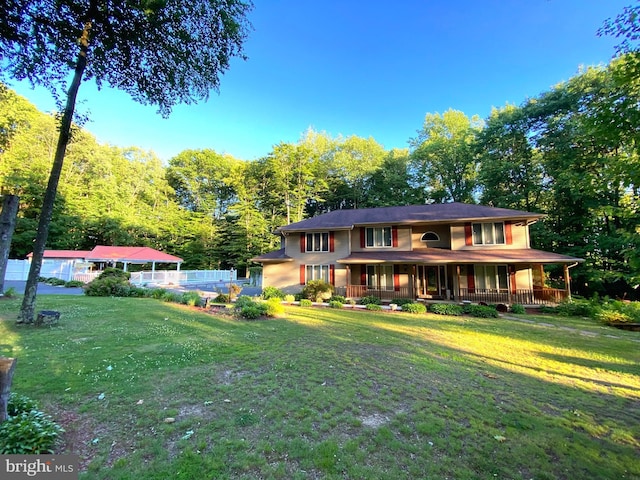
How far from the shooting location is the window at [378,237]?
19.1m

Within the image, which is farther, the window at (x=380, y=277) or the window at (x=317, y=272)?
the window at (x=317, y=272)

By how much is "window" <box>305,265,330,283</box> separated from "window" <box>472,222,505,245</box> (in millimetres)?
9872

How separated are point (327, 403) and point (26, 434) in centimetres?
343

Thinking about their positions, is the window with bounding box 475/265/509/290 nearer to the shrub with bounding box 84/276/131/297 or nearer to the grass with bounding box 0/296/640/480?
the grass with bounding box 0/296/640/480

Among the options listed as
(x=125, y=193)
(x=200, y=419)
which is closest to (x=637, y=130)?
(x=200, y=419)

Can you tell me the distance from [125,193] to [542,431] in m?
45.7

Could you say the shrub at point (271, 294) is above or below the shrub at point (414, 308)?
Answer: above

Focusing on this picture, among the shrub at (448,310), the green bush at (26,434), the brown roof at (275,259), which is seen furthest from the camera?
the brown roof at (275,259)

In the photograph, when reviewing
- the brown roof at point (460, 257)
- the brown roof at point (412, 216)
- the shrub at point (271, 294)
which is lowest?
the shrub at point (271, 294)

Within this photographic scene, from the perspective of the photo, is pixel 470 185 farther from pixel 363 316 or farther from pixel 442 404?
pixel 442 404

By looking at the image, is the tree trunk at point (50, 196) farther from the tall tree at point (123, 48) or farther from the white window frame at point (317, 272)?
the white window frame at point (317, 272)

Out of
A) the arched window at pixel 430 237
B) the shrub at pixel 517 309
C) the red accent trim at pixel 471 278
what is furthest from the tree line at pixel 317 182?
the arched window at pixel 430 237

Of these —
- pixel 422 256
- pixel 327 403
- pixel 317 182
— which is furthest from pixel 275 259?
Answer: pixel 317 182

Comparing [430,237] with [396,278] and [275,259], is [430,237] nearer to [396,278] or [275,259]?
[396,278]
